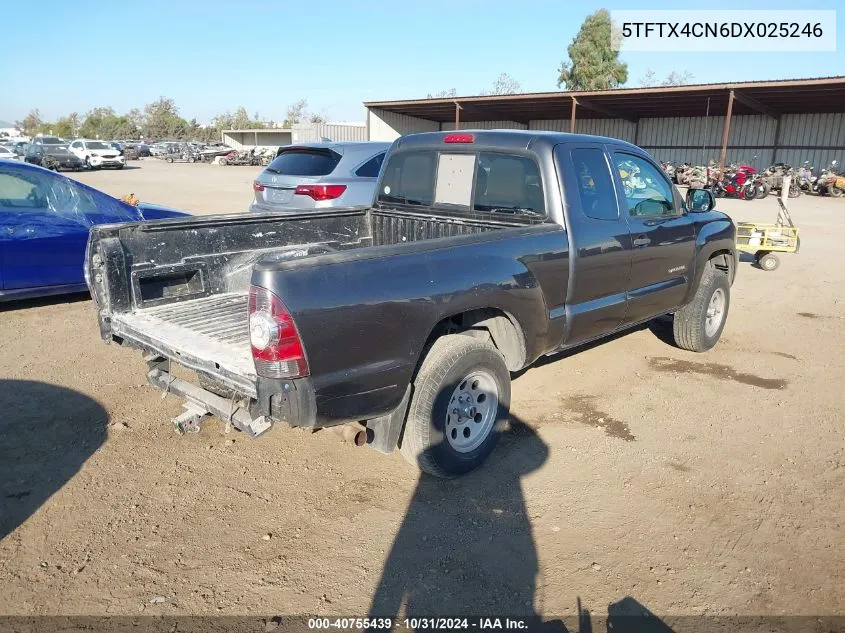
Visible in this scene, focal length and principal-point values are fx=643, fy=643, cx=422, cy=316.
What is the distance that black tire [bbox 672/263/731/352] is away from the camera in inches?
233

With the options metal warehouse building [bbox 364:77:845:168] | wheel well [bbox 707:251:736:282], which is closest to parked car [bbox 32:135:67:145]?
metal warehouse building [bbox 364:77:845:168]

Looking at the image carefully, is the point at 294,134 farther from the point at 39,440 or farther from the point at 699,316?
the point at 39,440

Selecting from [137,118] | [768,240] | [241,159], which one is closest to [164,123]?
[137,118]

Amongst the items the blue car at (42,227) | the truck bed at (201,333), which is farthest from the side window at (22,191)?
the truck bed at (201,333)

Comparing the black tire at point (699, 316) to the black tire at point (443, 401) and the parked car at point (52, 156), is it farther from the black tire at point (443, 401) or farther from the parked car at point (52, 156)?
the parked car at point (52, 156)

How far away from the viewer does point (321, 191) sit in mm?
8719

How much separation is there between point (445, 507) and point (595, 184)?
248 cm

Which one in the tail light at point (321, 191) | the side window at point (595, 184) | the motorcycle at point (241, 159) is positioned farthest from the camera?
the motorcycle at point (241, 159)

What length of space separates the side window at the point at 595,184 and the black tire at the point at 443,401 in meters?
1.33

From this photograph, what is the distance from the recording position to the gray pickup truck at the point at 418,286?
2.94 metres

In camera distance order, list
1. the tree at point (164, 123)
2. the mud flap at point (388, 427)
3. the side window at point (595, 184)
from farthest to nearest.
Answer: the tree at point (164, 123), the side window at point (595, 184), the mud flap at point (388, 427)

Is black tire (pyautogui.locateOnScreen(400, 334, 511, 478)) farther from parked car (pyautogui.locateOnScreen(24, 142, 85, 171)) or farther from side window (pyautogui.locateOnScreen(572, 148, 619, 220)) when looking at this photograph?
parked car (pyautogui.locateOnScreen(24, 142, 85, 171))

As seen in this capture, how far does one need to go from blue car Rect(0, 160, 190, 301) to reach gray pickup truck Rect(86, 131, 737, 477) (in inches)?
104

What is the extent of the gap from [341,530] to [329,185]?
6218 mm
